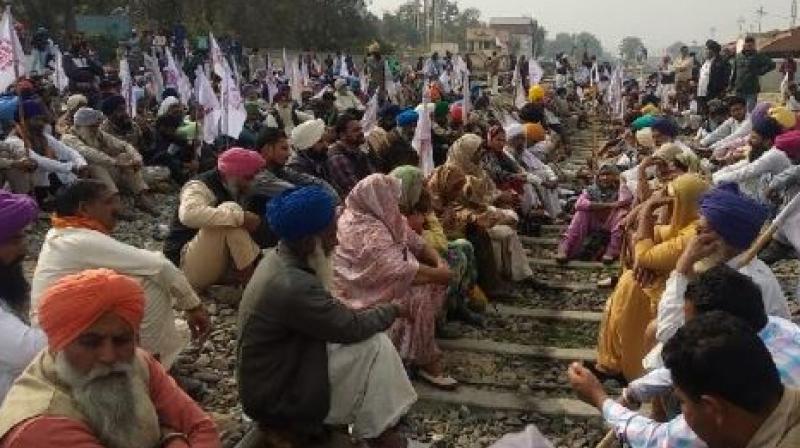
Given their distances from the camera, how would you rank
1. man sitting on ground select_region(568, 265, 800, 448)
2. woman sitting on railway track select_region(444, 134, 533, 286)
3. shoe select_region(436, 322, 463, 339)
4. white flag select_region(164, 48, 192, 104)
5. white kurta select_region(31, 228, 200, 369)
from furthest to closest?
1. white flag select_region(164, 48, 192, 104)
2. woman sitting on railway track select_region(444, 134, 533, 286)
3. shoe select_region(436, 322, 463, 339)
4. white kurta select_region(31, 228, 200, 369)
5. man sitting on ground select_region(568, 265, 800, 448)

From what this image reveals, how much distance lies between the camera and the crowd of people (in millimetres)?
2367

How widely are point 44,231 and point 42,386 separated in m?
6.57

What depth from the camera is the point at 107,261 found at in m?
3.94

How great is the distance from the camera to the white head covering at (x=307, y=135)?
7.31 metres

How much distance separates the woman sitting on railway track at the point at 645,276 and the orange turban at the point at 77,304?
3.07 meters

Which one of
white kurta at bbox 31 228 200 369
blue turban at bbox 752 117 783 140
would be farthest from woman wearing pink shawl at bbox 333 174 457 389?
blue turban at bbox 752 117 783 140

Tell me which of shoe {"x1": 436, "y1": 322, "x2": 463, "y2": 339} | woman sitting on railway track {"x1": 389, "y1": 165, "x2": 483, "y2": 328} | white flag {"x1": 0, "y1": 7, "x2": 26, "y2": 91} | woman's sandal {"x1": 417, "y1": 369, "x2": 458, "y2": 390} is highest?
white flag {"x1": 0, "y1": 7, "x2": 26, "y2": 91}

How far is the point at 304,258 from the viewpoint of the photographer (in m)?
3.64

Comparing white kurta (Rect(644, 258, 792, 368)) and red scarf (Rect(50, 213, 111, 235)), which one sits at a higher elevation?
red scarf (Rect(50, 213, 111, 235))

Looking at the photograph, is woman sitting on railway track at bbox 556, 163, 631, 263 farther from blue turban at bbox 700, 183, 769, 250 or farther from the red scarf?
the red scarf

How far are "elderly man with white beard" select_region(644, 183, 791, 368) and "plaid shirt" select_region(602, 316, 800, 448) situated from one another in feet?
2.52

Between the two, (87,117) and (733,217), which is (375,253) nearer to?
(733,217)

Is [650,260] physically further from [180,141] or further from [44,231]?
[180,141]

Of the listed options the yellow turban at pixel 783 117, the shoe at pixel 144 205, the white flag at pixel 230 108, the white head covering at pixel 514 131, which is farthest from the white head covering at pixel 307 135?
the yellow turban at pixel 783 117
